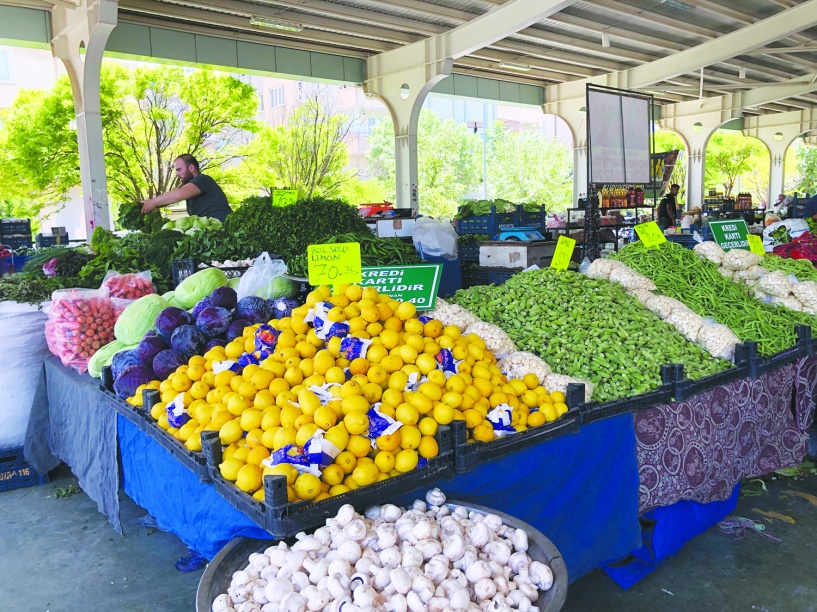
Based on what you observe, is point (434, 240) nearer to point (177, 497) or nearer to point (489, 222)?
point (489, 222)

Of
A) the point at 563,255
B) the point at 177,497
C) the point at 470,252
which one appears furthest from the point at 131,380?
the point at 470,252

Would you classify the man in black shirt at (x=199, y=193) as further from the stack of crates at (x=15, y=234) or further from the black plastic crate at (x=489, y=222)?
the stack of crates at (x=15, y=234)

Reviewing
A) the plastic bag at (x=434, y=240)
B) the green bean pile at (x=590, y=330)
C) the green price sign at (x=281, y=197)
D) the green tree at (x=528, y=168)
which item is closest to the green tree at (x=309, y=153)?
the green tree at (x=528, y=168)

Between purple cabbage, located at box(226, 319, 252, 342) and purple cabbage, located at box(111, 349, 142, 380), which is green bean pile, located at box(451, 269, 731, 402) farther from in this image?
purple cabbage, located at box(111, 349, 142, 380)

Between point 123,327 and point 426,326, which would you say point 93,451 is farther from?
point 426,326

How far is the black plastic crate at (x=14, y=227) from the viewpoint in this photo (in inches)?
370

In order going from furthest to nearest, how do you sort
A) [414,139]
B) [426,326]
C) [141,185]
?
1. [141,185]
2. [414,139]
3. [426,326]

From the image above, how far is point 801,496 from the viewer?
351 centimetres

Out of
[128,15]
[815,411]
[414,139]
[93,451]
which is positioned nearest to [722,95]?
[414,139]

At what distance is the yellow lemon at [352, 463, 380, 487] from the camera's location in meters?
1.84

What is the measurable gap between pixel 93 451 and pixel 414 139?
1125 cm

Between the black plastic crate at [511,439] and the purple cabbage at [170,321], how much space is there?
65.5 inches

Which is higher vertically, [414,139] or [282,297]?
[414,139]

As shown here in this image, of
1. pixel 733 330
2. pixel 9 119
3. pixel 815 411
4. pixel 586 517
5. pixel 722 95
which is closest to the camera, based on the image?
pixel 586 517
